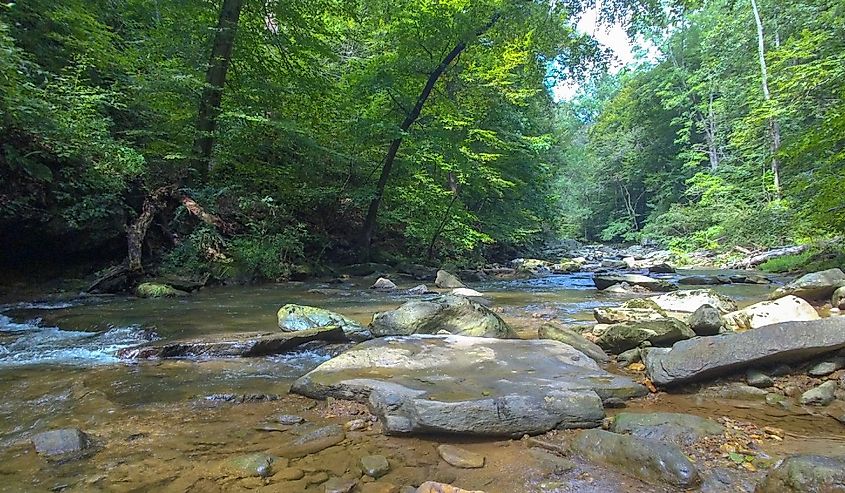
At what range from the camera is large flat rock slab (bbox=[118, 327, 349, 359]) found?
436cm

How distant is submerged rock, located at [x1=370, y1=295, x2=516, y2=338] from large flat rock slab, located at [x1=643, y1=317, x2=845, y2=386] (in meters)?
1.93

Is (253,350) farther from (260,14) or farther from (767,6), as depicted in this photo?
(767,6)

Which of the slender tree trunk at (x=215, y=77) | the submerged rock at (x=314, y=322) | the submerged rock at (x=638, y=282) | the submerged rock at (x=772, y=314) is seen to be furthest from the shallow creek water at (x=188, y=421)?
the slender tree trunk at (x=215, y=77)

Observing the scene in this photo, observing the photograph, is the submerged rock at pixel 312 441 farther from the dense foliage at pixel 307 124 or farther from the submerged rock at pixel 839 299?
the submerged rock at pixel 839 299

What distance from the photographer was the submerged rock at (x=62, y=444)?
2.35 meters

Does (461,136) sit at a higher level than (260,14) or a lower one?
lower

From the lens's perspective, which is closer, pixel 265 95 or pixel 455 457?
pixel 455 457

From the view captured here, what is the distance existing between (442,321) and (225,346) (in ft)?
7.44

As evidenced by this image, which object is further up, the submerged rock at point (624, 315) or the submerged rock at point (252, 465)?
the submerged rock at point (624, 315)

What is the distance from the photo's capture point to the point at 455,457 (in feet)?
8.05

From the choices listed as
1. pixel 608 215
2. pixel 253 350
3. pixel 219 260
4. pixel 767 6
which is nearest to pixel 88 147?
pixel 219 260

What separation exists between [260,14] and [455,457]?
12.6 metres

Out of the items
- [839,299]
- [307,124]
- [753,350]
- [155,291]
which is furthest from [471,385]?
[307,124]

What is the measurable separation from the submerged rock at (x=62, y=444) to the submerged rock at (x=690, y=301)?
6.75 metres
